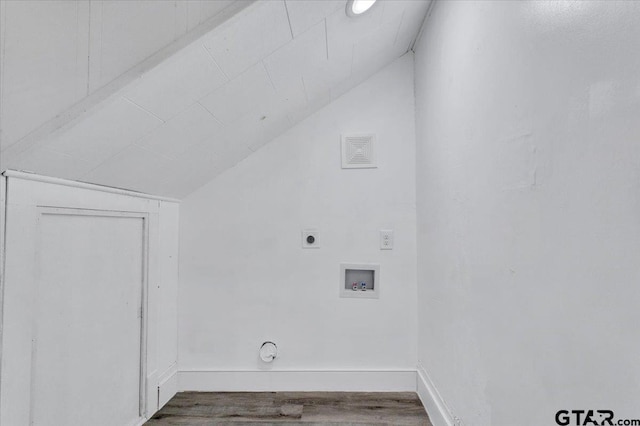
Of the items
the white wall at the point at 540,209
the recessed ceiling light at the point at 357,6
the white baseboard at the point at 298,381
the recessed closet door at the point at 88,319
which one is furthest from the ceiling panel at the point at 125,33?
the white baseboard at the point at 298,381

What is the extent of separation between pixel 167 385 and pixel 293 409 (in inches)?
31.0

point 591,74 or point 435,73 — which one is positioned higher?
point 435,73

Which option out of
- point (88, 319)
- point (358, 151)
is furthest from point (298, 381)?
point (358, 151)

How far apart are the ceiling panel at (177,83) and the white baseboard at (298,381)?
1.70 metres

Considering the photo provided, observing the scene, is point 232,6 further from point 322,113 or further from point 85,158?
point 322,113

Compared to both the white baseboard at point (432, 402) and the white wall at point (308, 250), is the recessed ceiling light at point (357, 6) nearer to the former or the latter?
the white wall at point (308, 250)

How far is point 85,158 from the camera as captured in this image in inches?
45.1

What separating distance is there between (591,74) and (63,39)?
1.26 metres

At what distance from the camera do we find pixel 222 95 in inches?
50.9

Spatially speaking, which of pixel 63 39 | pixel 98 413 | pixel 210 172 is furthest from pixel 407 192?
pixel 98 413

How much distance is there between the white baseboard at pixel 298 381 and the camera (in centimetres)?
212

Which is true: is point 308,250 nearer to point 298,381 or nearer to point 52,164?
point 298,381

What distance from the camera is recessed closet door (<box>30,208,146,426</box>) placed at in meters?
1.17

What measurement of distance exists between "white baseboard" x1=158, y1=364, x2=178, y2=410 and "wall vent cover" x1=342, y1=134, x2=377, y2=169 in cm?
170
